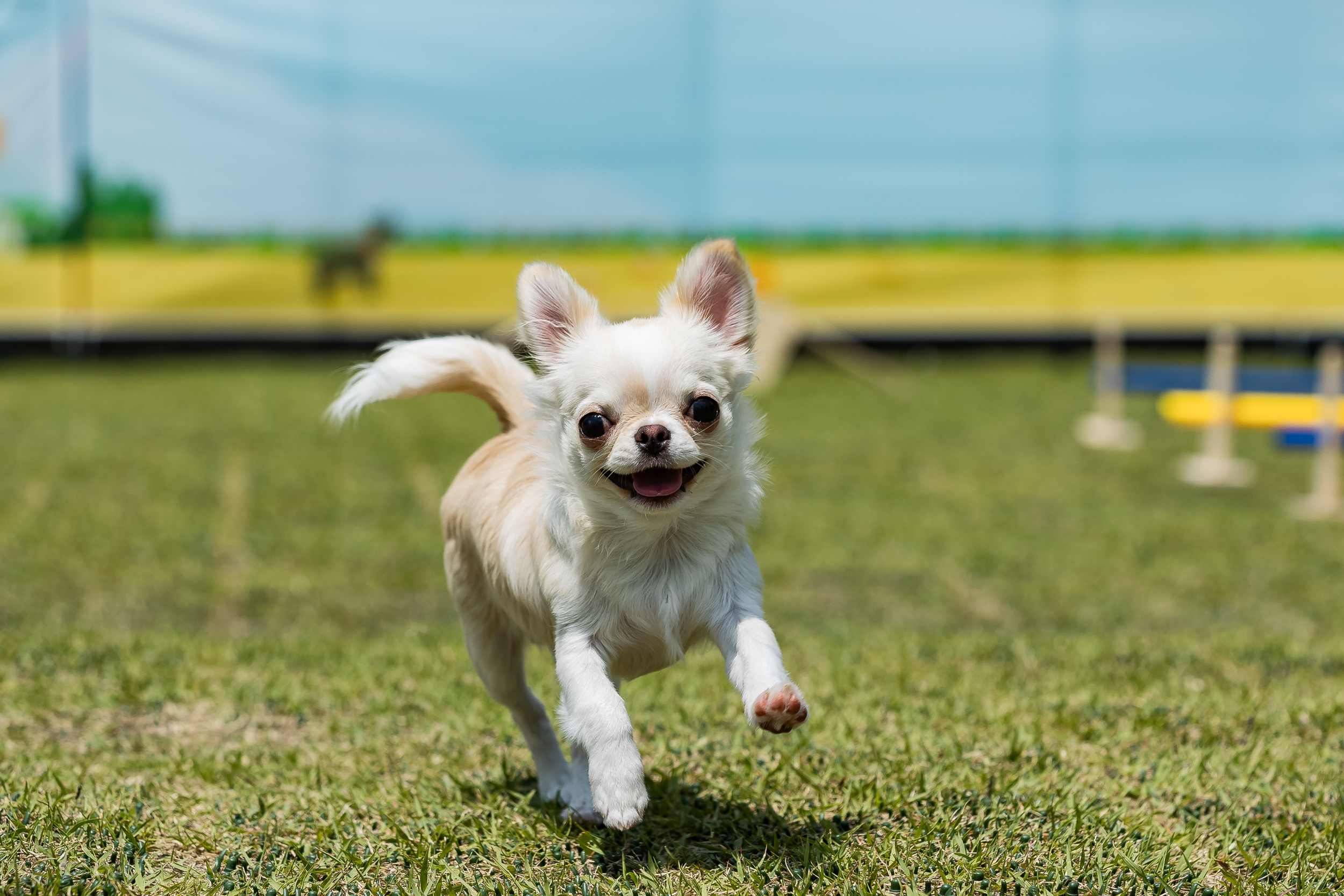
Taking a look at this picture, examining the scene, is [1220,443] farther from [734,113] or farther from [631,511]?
[631,511]

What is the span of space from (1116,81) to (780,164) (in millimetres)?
4523

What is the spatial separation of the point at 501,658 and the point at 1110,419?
1090 centimetres

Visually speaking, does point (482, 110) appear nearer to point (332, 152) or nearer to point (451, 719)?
point (332, 152)

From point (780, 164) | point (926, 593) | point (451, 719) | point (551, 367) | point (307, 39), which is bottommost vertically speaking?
point (926, 593)

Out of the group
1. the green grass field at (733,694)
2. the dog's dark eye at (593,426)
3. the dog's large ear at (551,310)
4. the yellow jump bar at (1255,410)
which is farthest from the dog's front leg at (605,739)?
the yellow jump bar at (1255,410)

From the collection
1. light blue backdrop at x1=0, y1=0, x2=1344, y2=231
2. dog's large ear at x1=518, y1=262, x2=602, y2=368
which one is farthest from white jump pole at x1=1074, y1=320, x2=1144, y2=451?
dog's large ear at x1=518, y1=262, x2=602, y2=368

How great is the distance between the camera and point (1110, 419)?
13320 millimetres

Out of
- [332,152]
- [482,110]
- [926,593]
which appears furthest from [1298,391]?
[332,152]

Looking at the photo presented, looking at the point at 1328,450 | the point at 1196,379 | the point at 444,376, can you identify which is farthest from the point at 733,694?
the point at 1196,379

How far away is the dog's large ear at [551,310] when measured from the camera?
3027 mm

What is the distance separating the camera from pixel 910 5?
17609mm

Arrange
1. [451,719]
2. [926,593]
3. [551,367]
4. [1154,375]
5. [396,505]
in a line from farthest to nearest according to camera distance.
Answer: [1154,375] < [396,505] < [926,593] < [451,719] < [551,367]

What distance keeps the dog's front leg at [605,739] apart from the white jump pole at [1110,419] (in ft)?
30.1

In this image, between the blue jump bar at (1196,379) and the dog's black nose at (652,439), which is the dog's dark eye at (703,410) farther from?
the blue jump bar at (1196,379)
